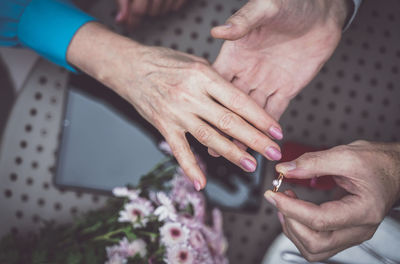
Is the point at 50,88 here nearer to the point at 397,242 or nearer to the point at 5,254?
the point at 5,254

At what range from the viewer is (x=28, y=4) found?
33.7 inches

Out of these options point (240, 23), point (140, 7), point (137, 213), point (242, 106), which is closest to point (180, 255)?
point (137, 213)

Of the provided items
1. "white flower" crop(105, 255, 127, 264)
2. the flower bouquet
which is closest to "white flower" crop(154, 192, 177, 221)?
the flower bouquet

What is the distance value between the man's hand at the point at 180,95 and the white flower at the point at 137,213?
0.47 feet

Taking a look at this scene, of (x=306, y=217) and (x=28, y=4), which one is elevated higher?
(x=28, y=4)

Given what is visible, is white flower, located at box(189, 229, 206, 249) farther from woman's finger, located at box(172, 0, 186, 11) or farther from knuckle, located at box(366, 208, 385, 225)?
woman's finger, located at box(172, 0, 186, 11)

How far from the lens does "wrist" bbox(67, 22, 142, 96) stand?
2.54ft

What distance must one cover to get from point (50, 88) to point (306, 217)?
88 cm

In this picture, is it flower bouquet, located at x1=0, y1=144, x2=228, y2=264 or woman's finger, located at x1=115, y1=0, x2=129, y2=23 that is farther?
woman's finger, located at x1=115, y1=0, x2=129, y2=23

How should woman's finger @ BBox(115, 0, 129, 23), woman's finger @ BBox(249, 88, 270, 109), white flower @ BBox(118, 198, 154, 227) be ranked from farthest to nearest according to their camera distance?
woman's finger @ BBox(115, 0, 129, 23) < woman's finger @ BBox(249, 88, 270, 109) < white flower @ BBox(118, 198, 154, 227)

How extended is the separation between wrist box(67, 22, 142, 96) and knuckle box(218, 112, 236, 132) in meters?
0.28

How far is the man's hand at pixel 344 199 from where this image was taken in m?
0.60

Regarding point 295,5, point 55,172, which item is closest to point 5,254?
point 55,172

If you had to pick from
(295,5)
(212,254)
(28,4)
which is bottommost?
(212,254)
